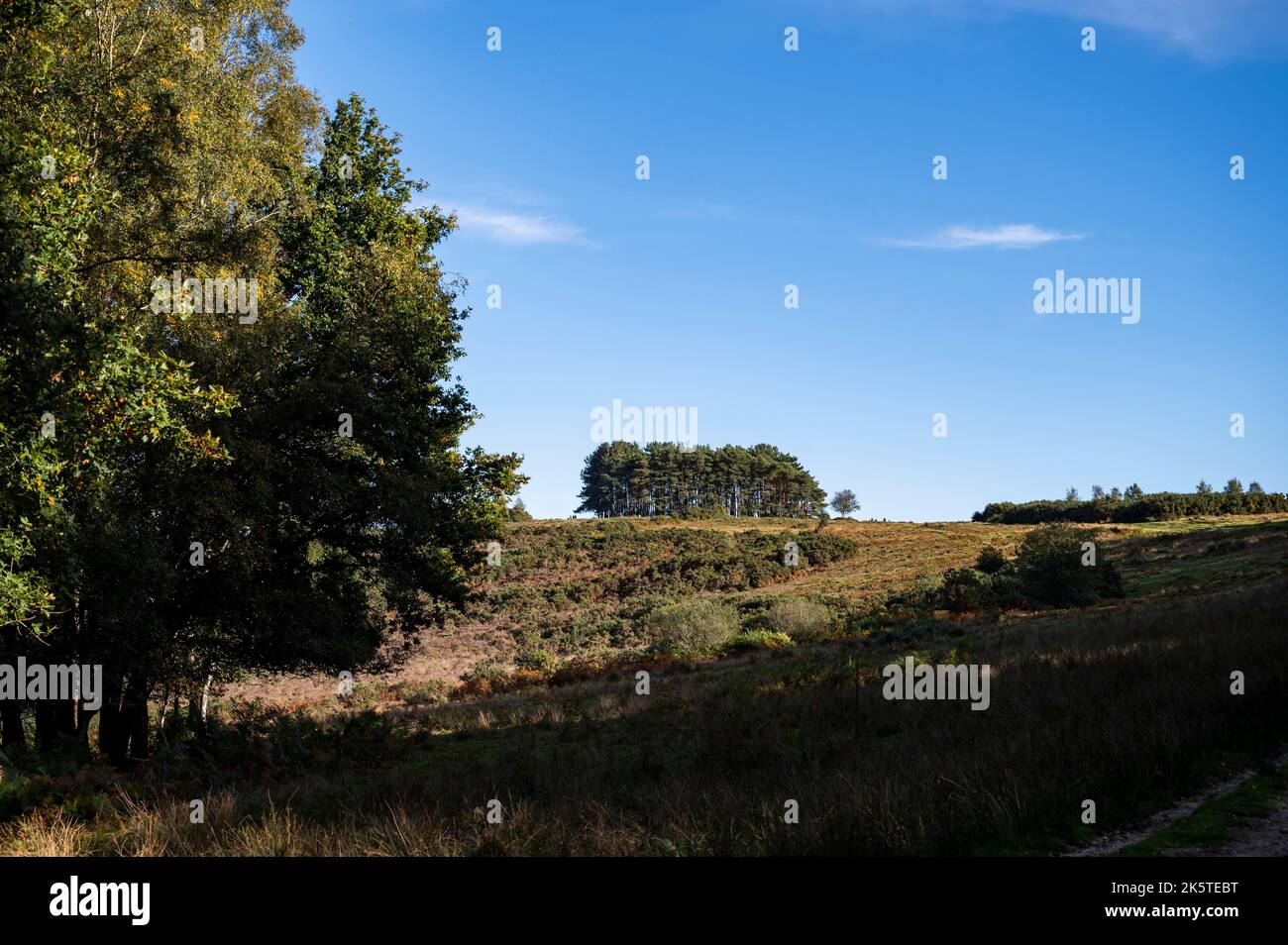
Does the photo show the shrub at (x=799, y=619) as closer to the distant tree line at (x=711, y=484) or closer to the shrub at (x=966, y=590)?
the shrub at (x=966, y=590)

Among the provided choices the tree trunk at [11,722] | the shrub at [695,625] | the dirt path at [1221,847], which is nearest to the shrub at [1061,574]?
the shrub at [695,625]

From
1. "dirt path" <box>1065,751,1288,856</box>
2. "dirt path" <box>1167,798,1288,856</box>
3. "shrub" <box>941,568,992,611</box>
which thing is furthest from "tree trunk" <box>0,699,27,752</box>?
"shrub" <box>941,568,992,611</box>

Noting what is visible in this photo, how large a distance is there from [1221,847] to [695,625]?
35.8m

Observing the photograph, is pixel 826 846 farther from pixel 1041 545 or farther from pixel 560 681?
pixel 1041 545

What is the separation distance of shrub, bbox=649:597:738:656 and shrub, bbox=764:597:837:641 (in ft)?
6.64

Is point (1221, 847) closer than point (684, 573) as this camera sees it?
Yes

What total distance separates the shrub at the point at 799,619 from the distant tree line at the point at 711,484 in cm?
8776

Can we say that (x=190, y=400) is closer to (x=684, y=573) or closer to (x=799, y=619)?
(x=799, y=619)

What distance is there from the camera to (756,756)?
1212 centimetres

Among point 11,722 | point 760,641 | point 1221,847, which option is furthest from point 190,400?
point 760,641

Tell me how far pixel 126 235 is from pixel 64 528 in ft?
26.5

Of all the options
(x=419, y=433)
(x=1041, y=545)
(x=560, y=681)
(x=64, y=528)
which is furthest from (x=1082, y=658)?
(x=1041, y=545)
